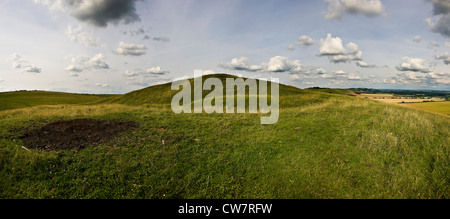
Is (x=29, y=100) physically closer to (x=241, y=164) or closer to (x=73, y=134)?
(x=73, y=134)

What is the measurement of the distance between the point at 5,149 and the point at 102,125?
238 inches

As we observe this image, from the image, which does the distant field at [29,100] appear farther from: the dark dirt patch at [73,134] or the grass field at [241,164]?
the grass field at [241,164]

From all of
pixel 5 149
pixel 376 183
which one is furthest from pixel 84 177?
pixel 376 183

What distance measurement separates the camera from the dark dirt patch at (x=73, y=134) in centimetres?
1210

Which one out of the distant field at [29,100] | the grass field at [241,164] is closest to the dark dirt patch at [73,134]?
the grass field at [241,164]

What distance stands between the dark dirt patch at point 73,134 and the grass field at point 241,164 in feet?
2.53

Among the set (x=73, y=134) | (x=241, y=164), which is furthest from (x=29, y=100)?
(x=241, y=164)

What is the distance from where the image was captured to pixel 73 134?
45.9 ft

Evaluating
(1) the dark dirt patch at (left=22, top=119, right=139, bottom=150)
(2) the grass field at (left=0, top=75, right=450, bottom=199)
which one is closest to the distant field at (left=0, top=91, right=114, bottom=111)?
(1) the dark dirt patch at (left=22, top=119, right=139, bottom=150)

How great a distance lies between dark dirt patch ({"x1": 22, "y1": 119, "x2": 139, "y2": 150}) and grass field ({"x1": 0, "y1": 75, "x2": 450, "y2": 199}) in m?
0.77

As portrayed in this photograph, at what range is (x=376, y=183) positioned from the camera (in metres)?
9.27
